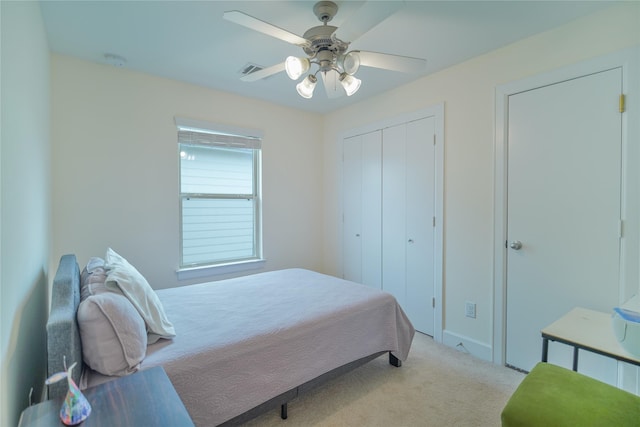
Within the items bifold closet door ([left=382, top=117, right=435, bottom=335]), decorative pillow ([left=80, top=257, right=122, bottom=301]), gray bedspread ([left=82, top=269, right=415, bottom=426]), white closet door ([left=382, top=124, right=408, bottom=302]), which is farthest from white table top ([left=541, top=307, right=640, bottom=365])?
decorative pillow ([left=80, top=257, right=122, bottom=301])

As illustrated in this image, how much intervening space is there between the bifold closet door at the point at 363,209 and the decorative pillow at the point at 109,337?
269 centimetres

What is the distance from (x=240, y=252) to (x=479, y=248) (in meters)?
2.57

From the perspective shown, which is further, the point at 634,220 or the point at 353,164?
the point at 353,164

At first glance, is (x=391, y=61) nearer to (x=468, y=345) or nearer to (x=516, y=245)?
(x=516, y=245)

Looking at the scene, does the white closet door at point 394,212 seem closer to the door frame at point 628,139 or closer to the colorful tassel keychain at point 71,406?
the door frame at point 628,139

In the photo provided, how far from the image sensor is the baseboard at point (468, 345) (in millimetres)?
2605

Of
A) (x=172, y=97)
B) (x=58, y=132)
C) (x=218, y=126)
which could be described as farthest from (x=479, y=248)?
(x=58, y=132)

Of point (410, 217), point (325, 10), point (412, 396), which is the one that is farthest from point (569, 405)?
point (325, 10)

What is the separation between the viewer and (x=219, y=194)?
11.4 feet

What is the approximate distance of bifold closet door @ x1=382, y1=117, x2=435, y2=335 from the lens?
3.06 metres

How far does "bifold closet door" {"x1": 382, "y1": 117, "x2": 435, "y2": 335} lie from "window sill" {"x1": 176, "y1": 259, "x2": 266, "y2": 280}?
60.9 inches

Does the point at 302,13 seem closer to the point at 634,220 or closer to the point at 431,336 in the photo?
the point at 634,220

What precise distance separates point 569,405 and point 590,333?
56cm

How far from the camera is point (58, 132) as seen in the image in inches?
99.3
